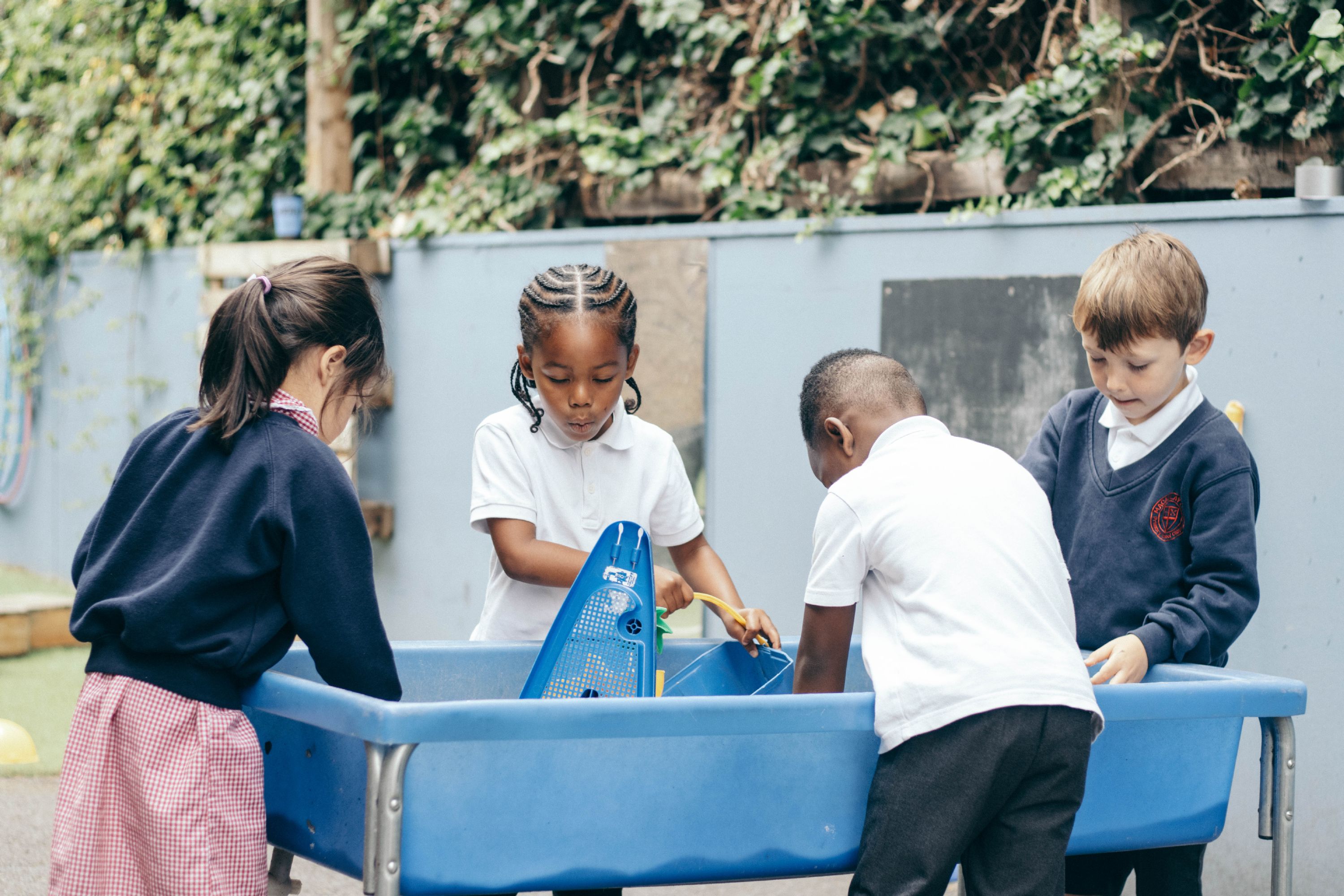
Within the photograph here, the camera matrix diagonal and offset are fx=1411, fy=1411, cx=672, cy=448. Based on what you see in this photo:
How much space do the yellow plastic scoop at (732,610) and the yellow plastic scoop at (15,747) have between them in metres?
2.74

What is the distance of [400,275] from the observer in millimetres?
5273

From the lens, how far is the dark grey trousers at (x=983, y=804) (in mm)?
1721

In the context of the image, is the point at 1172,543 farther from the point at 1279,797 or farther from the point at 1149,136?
the point at 1149,136

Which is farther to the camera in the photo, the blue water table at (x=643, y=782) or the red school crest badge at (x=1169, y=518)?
the red school crest badge at (x=1169, y=518)

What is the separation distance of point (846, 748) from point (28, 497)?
6.80 metres

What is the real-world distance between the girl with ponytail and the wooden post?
13.3 feet

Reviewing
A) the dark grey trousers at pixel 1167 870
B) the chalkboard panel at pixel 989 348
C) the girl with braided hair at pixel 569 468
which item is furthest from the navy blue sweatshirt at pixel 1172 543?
the chalkboard panel at pixel 989 348

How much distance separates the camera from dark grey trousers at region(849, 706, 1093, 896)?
1.72 m

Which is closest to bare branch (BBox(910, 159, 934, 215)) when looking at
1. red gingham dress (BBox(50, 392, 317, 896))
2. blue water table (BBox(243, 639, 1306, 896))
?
blue water table (BBox(243, 639, 1306, 896))

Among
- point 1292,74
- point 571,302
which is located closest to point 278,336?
point 571,302

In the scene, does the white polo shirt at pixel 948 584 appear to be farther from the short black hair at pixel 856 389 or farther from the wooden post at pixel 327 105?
the wooden post at pixel 327 105

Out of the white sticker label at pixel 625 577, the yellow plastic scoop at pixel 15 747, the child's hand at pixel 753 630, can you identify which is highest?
the white sticker label at pixel 625 577

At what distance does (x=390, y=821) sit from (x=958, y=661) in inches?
27.8

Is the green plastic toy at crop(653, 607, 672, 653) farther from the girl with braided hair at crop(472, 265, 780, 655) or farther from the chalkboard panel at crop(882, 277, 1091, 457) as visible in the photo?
the chalkboard panel at crop(882, 277, 1091, 457)
